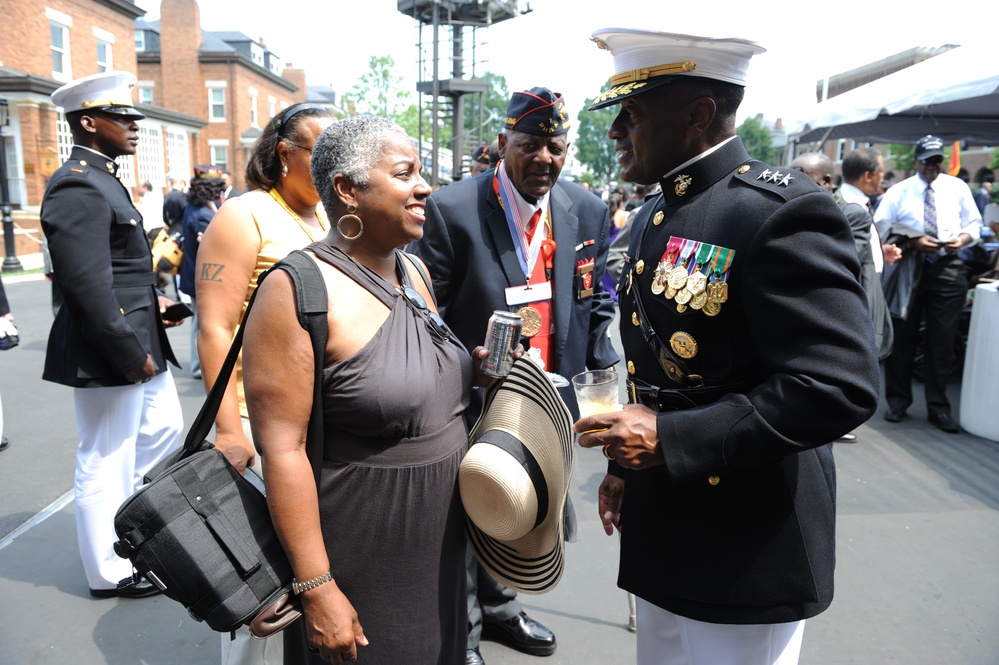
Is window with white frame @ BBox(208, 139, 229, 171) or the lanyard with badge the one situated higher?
window with white frame @ BBox(208, 139, 229, 171)

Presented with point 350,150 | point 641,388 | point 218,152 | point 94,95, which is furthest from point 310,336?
point 218,152

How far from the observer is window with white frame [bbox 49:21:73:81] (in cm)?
2484

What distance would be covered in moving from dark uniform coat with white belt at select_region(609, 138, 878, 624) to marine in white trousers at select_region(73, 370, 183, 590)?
2714 mm

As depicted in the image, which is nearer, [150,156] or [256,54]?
[150,156]

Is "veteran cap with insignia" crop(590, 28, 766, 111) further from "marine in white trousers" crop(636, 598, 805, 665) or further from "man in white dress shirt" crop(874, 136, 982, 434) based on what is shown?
"man in white dress shirt" crop(874, 136, 982, 434)

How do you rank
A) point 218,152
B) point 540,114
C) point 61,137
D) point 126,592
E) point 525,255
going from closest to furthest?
1. point 540,114
2. point 525,255
3. point 126,592
4. point 61,137
5. point 218,152

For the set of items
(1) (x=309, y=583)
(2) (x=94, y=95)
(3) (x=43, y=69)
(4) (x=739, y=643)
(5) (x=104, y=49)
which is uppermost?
(5) (x=104, y=49)

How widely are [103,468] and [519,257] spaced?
232 centimetres

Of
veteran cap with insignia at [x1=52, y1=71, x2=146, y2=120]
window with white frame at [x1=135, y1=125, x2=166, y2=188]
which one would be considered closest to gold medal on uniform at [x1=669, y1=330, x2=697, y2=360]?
veteran cap with insignia at [x1=52, y1=71, x2=146, y2=120]

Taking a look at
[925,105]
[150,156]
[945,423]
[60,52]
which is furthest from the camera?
[150,156]

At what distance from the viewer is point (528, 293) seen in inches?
121

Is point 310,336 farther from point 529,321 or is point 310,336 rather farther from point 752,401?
point 529,321

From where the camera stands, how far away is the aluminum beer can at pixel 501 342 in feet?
6.86

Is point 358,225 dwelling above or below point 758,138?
below
